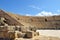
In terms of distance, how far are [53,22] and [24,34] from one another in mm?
38104

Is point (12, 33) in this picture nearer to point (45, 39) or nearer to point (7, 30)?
point (7, 30)

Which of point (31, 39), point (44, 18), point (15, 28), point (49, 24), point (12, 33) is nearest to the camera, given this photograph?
point (12, 33)

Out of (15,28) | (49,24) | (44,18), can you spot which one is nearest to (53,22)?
(49,24)

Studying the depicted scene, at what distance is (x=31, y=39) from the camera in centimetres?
833

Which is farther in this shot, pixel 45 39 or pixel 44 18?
pixel 44 18

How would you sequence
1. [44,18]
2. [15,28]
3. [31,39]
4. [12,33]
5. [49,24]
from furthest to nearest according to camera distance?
[44,18] → [49,24] → [15,28] → [31,39] → [12,33]

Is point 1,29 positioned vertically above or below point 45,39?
above

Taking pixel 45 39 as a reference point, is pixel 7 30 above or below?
above

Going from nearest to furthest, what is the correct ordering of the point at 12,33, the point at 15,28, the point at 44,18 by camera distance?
the point at 12,33
the point at 15,28
the point at 44,18

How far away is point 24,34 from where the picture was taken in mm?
8688

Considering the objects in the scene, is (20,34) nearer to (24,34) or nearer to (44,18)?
(24,34)

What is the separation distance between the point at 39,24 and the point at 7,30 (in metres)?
38.0

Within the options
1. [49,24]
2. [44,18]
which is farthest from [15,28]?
[44,18]

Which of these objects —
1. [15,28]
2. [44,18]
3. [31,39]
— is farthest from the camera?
[44,18]
